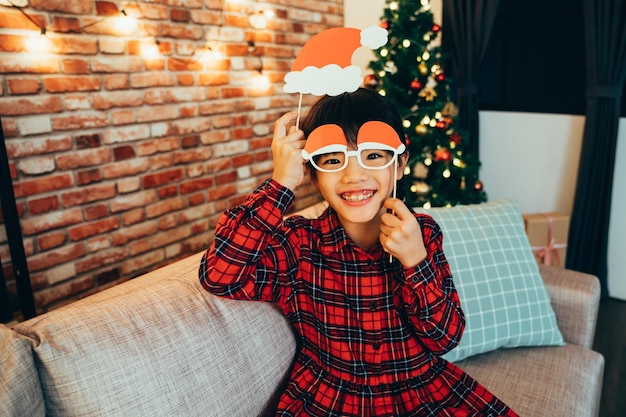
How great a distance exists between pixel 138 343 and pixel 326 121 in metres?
0.65

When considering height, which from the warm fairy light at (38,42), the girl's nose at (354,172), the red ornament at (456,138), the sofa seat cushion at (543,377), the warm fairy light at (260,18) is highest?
the warm fairy light at (260,18)

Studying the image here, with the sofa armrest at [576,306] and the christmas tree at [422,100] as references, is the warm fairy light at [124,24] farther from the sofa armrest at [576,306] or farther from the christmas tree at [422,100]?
the sofa armrest at [576,306]

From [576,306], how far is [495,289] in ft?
1.01

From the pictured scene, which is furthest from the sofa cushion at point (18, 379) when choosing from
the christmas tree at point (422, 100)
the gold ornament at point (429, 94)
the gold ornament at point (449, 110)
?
the gold ornament at point (449, 110)

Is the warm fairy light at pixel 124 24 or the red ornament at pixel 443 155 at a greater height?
the warm fairy light at pixel 124 24

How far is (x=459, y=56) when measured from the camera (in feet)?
10.0

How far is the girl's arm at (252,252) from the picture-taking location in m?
1.10

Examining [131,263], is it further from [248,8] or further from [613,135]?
[613,135]

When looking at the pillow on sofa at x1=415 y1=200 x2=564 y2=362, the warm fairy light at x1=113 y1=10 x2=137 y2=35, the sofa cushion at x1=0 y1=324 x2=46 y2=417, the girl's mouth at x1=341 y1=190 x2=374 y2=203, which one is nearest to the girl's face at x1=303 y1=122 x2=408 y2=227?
the girl's mouth at x1=341 y1=190 x2=374 y2=203

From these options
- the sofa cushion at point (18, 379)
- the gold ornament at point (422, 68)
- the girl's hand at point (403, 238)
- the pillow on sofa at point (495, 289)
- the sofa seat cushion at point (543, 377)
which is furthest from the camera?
the gold ornament at point (422, 68)

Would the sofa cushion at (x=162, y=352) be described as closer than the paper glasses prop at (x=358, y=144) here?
Yes

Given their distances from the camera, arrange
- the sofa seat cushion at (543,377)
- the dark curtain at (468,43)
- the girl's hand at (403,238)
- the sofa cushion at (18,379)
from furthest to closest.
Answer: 1. the dark curtain at (468,43)
2. the sofa seat cushion at (543,377)
3. the girl's hand at (403,238)
4. the sofa cushion at (18,379)

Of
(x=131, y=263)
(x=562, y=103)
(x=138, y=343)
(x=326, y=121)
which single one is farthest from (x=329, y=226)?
(x=562, y=103)

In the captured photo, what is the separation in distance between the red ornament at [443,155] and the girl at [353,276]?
1432 millimetres
